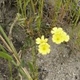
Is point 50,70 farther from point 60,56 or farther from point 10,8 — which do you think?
point 10,8

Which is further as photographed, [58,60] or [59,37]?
[58,60]

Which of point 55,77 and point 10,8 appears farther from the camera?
point 10,8

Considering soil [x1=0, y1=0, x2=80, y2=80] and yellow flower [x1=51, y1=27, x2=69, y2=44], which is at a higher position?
yellow flower [x1=51, y1=27, x2=69, y2=44]

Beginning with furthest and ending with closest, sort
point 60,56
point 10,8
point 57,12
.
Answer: point 10,8
point 60,56
point 57,12

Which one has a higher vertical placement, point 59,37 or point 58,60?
point 59,37

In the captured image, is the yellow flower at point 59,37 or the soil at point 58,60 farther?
the soil at point 58,60

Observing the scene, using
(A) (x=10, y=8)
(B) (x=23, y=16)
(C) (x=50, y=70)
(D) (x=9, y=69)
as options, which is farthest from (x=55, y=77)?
(A) (x=10, y=8)

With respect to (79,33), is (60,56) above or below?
below

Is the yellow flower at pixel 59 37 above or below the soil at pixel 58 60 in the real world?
above

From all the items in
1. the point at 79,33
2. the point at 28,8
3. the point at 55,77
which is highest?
the point at 28,8

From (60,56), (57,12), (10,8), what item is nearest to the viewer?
(57,12)

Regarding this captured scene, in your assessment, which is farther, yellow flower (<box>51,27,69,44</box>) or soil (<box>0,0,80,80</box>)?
soil (<box>0,0,80,80</box>)
